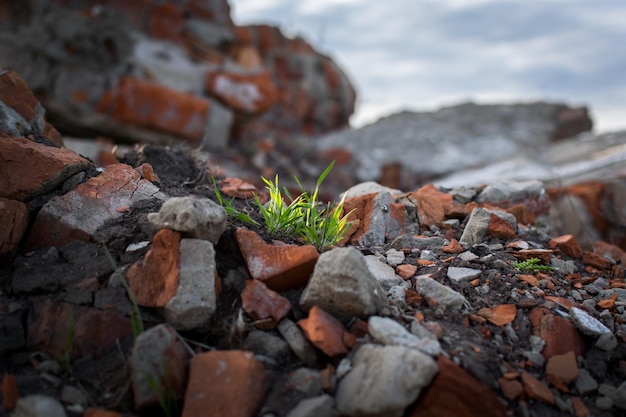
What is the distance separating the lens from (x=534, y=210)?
119 inches

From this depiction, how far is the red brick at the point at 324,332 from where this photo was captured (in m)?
1.49

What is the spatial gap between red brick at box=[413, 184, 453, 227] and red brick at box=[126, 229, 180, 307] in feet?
4.22

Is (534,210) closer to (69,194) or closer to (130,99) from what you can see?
(69,194)

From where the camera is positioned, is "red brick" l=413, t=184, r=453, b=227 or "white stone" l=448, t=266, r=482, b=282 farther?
"red brick" l=413, t=184, r=453, b=227

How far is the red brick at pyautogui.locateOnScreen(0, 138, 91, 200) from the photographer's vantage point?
Answer: 1895 millimetres

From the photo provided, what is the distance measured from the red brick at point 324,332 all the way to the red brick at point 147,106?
5405 mm

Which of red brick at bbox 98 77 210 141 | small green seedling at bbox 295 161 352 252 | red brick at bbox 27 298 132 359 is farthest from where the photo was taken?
red brick at bbox 98 77 210 141

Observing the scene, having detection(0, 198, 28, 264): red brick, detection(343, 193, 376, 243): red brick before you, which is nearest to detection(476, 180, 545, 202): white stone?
detection(343, 193, 376, 243): red brick

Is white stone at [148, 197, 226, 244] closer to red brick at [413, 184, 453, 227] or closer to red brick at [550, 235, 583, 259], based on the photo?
red brick at [413, 184, 453, 227]

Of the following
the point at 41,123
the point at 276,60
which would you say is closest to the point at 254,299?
the point at 41,123

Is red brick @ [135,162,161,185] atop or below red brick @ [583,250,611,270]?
atop

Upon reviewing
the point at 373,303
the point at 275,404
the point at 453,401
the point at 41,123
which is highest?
the point at 41,123

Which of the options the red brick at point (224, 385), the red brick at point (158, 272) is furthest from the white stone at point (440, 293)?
the red brick at point (158, 272)

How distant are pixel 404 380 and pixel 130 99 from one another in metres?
5.87
